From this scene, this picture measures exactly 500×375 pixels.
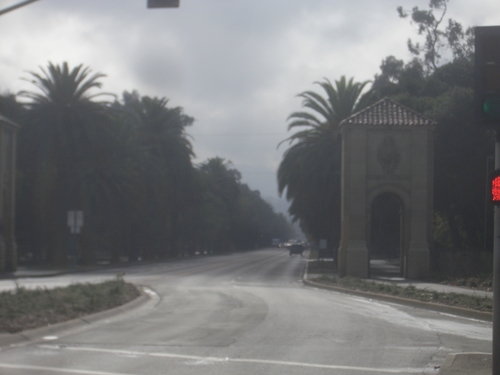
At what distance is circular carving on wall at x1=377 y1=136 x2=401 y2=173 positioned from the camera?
35406 mm

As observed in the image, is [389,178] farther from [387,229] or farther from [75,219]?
[387,229]

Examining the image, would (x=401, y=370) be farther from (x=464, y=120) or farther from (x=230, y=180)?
(x=230, y=180)

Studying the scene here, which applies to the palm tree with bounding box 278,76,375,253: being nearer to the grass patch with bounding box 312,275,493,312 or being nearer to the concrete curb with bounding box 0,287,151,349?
the grass patch with bounding box 312,275,493,312

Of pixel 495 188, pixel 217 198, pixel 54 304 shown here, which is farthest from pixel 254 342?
pixel 217 198

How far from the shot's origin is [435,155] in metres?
43.8

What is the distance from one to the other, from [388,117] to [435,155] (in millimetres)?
8977

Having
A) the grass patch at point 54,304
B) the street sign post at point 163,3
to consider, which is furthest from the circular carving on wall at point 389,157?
the street sign post at point 163,3

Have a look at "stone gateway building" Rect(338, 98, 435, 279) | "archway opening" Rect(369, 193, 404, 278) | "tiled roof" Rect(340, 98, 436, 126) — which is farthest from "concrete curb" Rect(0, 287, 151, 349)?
"archway opening" Rect(369, 193, 404, 278)

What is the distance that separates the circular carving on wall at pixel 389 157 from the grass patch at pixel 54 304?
698 inches

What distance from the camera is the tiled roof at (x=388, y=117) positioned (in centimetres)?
3541

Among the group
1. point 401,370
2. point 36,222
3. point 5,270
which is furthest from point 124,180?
point 401,370

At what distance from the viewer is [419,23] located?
229 feet

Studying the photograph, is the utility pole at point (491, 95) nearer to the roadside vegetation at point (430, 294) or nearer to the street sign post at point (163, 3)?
the street sign post at point (163, 3)

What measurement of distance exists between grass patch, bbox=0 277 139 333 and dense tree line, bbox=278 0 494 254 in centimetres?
2346
